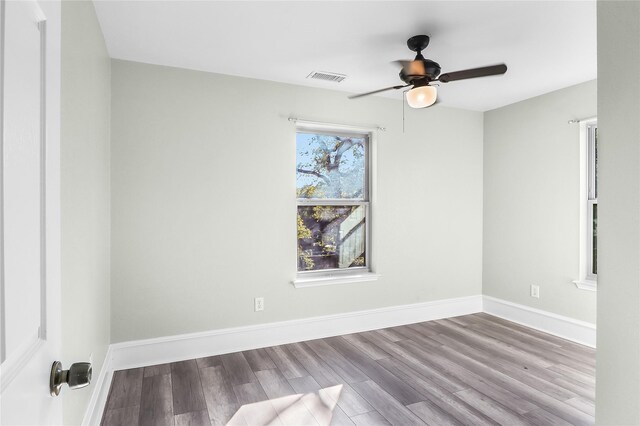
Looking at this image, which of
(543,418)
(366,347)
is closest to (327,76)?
(366,347)

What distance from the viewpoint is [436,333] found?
3939mm

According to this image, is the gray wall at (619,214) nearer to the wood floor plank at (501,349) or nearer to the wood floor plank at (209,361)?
the wood floor plank at (501,349)

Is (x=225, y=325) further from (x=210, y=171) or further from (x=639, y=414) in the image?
(x=639, y=414)

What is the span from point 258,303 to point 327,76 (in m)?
2.29

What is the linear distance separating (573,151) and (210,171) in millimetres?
3685

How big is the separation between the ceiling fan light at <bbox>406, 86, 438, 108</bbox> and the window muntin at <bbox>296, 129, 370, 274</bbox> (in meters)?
1.40

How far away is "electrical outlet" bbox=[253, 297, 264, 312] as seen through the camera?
11.5ft

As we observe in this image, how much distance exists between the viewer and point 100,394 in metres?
2.39

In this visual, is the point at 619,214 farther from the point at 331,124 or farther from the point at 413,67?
the point at 331,124

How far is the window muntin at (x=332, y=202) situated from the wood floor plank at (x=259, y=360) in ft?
2.95

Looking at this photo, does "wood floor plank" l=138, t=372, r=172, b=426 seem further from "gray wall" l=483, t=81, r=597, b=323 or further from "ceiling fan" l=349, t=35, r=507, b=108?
"gray wall" l=483, t=81, r=597, b=323

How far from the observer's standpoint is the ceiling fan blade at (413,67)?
2.53 meters

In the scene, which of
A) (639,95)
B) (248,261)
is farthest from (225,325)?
(639,95)

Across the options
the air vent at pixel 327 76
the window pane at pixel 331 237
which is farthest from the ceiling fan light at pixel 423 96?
the window pane at pixel 331 237
